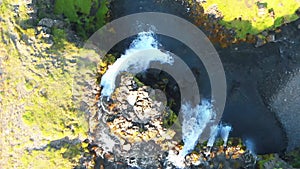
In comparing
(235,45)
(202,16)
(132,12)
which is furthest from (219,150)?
(132,12)

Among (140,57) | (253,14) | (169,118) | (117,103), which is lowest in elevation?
(169,118)

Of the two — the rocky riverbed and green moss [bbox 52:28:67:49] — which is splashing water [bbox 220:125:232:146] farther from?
green moss [bbox 52:28:67:49]

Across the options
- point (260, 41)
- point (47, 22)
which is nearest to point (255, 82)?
point (260, 41)

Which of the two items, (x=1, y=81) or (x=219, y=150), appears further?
(x=219, y=150)

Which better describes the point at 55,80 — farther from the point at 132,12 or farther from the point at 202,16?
the point at 202,16

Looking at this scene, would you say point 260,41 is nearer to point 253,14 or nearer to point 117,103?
point 253,14

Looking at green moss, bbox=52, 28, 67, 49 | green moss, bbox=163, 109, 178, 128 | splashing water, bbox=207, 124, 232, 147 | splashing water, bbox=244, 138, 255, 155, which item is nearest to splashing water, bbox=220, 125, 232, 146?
splashing water, bbox=207, 124, 232, 147

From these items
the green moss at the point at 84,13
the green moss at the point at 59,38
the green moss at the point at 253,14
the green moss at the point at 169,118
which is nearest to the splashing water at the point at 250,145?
the green moss at the point at 169,118
